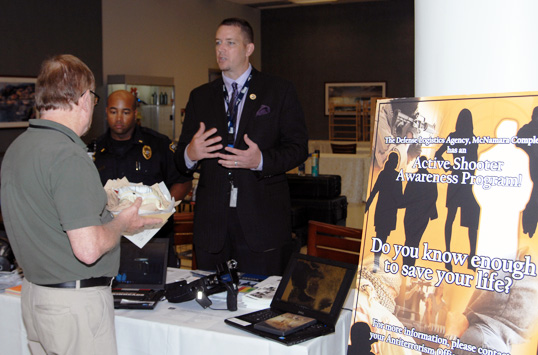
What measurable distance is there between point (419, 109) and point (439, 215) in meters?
0.31

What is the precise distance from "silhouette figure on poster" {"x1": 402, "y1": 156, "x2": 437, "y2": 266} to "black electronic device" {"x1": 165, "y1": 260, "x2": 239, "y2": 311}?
790 mm

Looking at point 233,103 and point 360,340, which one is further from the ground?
point 233,103

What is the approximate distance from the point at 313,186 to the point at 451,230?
4936 millimetres

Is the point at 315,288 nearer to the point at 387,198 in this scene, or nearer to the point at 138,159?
the point at 387,198

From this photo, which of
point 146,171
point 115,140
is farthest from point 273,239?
point 115,140

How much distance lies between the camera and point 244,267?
292 cm

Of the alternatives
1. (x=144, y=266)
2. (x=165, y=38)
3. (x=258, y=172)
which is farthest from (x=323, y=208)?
(x=165, y=38)

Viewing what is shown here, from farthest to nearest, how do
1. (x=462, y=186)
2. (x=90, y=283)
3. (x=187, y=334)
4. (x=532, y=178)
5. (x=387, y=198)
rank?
(x=187, y=334) → (x=90, y=283) → (x=387, y=198) → (x=462, y=186) → (x=532, y=178)

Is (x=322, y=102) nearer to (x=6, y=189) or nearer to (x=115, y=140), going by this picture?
(x=115, y=140)

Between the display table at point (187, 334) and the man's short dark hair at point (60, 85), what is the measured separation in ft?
2.69

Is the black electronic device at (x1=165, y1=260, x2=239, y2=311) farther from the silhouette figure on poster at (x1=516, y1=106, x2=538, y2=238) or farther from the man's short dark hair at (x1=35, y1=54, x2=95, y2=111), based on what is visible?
the silhouette figure on poster at (x1=516, y1=106, x2=538, y2=238)

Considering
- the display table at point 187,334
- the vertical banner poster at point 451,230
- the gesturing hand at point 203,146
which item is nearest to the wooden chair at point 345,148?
the gesturing hand at point 203,146

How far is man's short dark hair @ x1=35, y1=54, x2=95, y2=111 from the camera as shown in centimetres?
174

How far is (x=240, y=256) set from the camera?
2.91 m
